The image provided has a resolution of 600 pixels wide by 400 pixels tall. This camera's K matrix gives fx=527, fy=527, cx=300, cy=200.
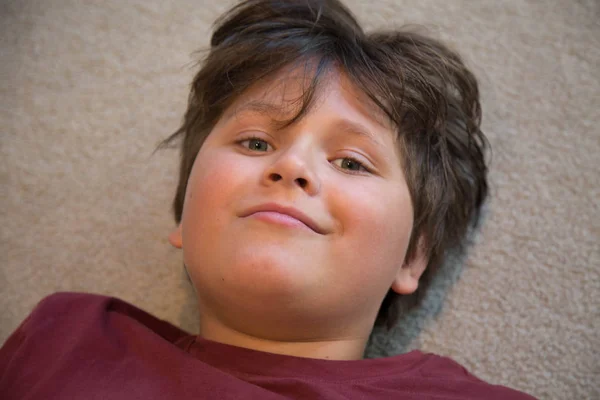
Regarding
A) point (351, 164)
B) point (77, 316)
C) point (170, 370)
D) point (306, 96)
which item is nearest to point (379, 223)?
point (351, 164)

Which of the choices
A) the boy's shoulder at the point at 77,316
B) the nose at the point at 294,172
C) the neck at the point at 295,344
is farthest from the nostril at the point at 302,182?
the boy's shoulder at the point at 77,316

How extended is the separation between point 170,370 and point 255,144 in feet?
1.08

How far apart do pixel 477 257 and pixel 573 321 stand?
189mm

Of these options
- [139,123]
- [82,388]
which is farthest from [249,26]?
[82,388]

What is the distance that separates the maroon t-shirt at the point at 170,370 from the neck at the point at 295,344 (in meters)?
0.03

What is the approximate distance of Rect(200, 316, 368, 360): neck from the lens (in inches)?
29.8

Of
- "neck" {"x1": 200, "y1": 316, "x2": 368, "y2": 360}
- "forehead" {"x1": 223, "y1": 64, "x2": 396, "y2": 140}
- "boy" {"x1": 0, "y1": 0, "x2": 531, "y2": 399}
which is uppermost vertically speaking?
"forehead" {"x1": 223, "y1": 64, "x2": 396, "y2": 140}

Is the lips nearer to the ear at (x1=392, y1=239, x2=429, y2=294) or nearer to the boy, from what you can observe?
the boy

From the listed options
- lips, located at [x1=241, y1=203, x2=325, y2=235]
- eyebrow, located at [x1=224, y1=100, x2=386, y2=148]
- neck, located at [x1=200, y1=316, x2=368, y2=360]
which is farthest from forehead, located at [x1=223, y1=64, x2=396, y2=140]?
neck, located at [x1=200, y1=316, x2=368, y2=360]

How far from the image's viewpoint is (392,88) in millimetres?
762

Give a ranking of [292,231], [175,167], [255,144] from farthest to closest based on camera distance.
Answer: [175,167]
[255,144]
[292,231]

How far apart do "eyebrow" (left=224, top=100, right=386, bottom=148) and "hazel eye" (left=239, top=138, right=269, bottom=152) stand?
0.04m

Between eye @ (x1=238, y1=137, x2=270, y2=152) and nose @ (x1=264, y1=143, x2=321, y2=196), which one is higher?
nose @ (x1=264, y1=143, x2=321, y2=196)

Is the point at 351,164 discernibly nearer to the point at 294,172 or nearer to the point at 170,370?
the point at 294,172
